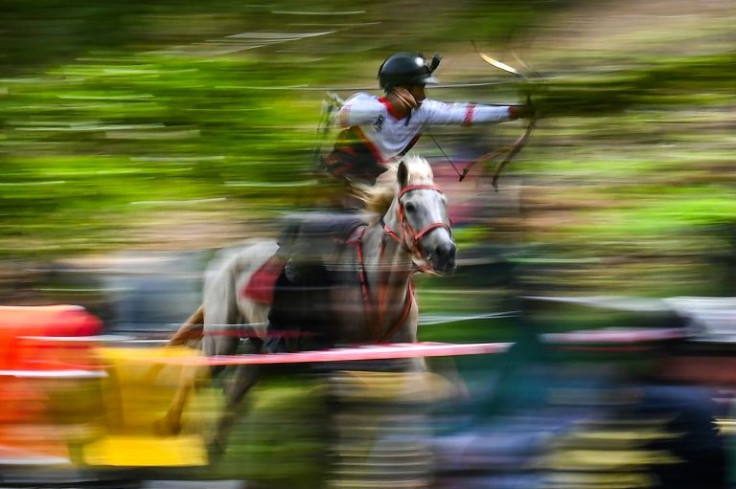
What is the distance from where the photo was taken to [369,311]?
2.32 m

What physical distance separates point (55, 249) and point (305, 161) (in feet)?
1.50

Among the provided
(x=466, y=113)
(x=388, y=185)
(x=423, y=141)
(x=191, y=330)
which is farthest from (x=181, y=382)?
(x=466, y=113)

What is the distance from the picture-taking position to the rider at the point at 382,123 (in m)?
1.75

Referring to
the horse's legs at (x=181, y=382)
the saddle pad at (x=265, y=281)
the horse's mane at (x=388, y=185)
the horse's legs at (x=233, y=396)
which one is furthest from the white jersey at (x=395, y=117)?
the horse's legs at (x=181, y=382)

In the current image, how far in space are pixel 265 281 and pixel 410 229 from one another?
1.58 ft

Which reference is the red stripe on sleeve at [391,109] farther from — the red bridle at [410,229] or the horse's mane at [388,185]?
the red bridle at [410,229]

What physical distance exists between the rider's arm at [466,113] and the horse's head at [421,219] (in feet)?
0.81

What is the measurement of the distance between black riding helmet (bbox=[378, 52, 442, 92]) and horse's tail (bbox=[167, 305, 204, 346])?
0.88 m

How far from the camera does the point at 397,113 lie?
1.84 m

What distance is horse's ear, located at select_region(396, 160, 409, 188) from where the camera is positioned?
7.13ft

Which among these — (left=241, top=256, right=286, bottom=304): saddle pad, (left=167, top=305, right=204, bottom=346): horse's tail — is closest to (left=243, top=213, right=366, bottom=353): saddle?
(left=241, top=256, right=286, bottom=304): saddle pad

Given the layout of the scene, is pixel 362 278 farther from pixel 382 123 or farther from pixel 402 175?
pixel 382 123

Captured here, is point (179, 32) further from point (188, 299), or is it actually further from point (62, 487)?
point (62, 487)

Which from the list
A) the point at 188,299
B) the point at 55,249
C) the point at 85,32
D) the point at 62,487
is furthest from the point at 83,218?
the point at 62,487
